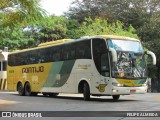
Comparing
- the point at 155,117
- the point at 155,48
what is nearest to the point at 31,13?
the point at 155,117

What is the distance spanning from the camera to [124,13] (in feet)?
159

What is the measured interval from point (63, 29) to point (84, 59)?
2854cm

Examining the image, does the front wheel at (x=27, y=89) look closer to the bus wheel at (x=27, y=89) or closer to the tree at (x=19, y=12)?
the bus wheel at (x=27, y=89)

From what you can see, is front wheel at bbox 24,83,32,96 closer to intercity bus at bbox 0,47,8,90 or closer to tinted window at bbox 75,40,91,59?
tinted window at bbox 75,40,91,59

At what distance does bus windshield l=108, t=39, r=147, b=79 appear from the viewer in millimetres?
19203

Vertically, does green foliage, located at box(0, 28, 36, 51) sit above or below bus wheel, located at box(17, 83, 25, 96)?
above

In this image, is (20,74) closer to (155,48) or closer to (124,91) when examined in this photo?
(124,91)

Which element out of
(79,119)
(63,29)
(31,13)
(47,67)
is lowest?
(79,119)

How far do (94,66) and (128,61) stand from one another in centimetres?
185

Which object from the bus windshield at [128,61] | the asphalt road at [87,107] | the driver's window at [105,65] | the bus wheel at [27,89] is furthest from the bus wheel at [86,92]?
the bus wheel at [27,89]

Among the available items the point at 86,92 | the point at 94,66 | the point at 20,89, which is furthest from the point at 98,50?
the point at 20,89

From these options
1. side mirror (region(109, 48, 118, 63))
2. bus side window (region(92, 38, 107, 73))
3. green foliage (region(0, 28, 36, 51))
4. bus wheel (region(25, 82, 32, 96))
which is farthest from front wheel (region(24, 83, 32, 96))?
green foliage (region(0, 28, 36, 51))

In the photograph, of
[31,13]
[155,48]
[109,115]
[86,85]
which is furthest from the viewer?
[155,48]

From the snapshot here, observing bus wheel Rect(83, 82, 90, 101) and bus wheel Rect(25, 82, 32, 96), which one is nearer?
bus wheel Rect(83, 82, 90, 101)
